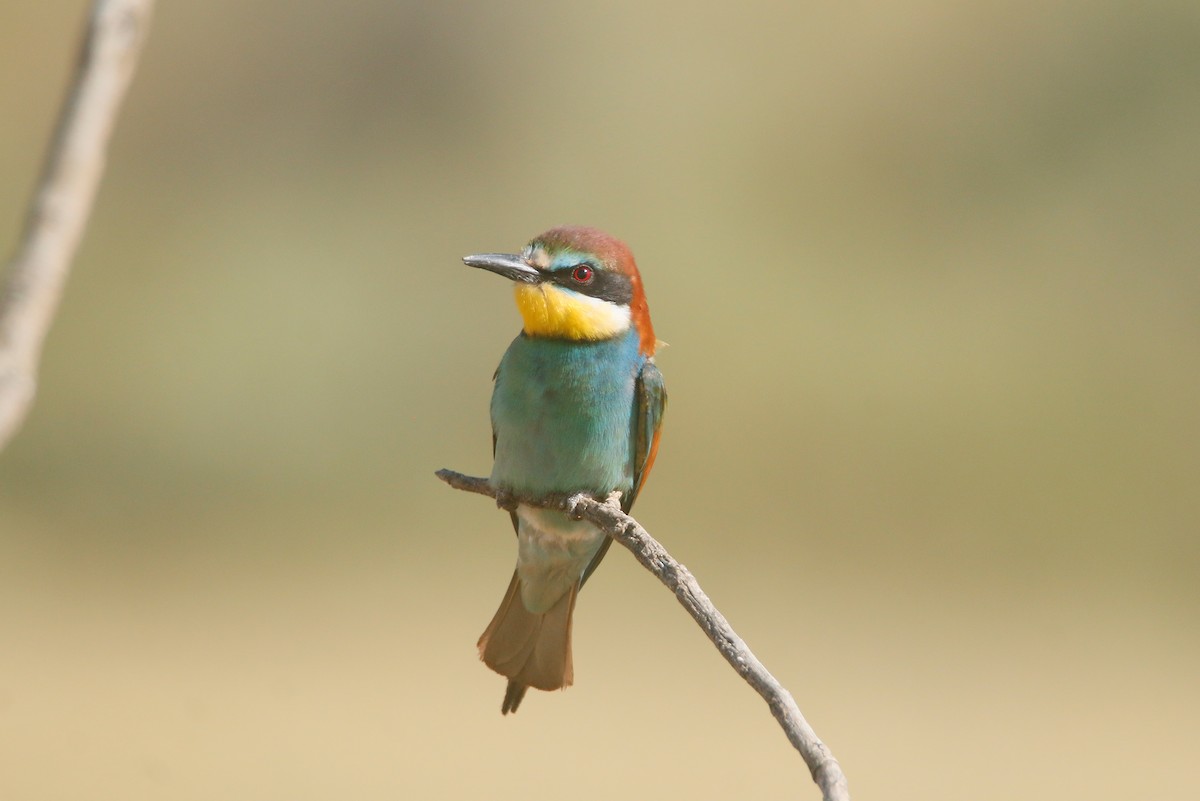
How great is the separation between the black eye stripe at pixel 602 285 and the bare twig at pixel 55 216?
1.41 m

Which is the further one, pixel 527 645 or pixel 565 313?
pixel 527 645

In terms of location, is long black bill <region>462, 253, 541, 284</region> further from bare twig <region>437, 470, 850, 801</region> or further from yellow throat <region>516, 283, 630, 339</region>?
bare twig <region>437, 470, 850, 801</region>

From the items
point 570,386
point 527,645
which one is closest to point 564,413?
point 570,386

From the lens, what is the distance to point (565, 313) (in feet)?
6.03

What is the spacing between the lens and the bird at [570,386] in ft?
6.04

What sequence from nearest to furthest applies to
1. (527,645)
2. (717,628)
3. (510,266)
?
(717,628) < (510,266) < (527,645)

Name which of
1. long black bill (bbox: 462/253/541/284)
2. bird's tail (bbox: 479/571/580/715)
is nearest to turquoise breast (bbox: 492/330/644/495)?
long black bill (bbox: 462/253/541/284)

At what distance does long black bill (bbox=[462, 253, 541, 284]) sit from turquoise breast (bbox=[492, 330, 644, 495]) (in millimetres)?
104

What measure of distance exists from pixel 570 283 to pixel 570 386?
15 cm

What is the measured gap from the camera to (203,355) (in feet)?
17.9

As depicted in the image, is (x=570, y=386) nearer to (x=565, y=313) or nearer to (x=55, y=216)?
(x=565, y=313)

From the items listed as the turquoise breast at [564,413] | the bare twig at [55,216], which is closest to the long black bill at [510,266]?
the turquoise breast at [564,413]

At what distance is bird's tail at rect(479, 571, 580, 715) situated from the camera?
2.02 meters

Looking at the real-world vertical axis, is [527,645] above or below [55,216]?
below
